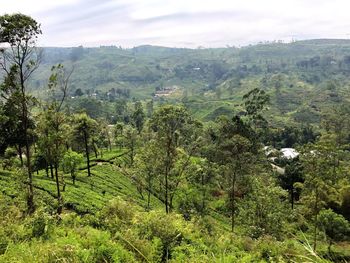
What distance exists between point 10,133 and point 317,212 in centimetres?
3311

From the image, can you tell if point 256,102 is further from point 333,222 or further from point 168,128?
point 168,128

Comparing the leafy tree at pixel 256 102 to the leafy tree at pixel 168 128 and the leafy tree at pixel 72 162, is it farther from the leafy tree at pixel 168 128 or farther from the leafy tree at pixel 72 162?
the leafy tree at pixel 72 162

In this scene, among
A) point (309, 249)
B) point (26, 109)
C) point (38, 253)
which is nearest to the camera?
point (309, 249)

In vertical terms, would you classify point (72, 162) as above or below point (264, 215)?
above

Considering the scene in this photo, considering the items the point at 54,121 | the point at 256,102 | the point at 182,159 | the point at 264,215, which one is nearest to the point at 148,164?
the point at 182,159

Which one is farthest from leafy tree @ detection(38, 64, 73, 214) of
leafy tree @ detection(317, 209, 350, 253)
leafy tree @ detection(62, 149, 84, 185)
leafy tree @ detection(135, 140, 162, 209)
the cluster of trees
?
leafy tree @ detection(317, 209, 350, 253)

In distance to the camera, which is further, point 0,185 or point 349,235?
point 349,235

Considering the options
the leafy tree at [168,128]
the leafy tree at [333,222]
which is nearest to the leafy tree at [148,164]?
the leafy tree at [168,128]

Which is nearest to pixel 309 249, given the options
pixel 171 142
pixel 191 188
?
pixel 171 142

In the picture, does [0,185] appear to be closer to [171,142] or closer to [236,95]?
[171,142]

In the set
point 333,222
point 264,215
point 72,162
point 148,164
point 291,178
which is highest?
point 148,164

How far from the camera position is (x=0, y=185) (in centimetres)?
2995

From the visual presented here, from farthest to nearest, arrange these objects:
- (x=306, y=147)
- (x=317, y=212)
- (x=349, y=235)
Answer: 1. (x=349, y=235)
2. (x=317, y=212)
3. (x=306, y=147)

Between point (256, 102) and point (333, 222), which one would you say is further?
point (256, 102)
